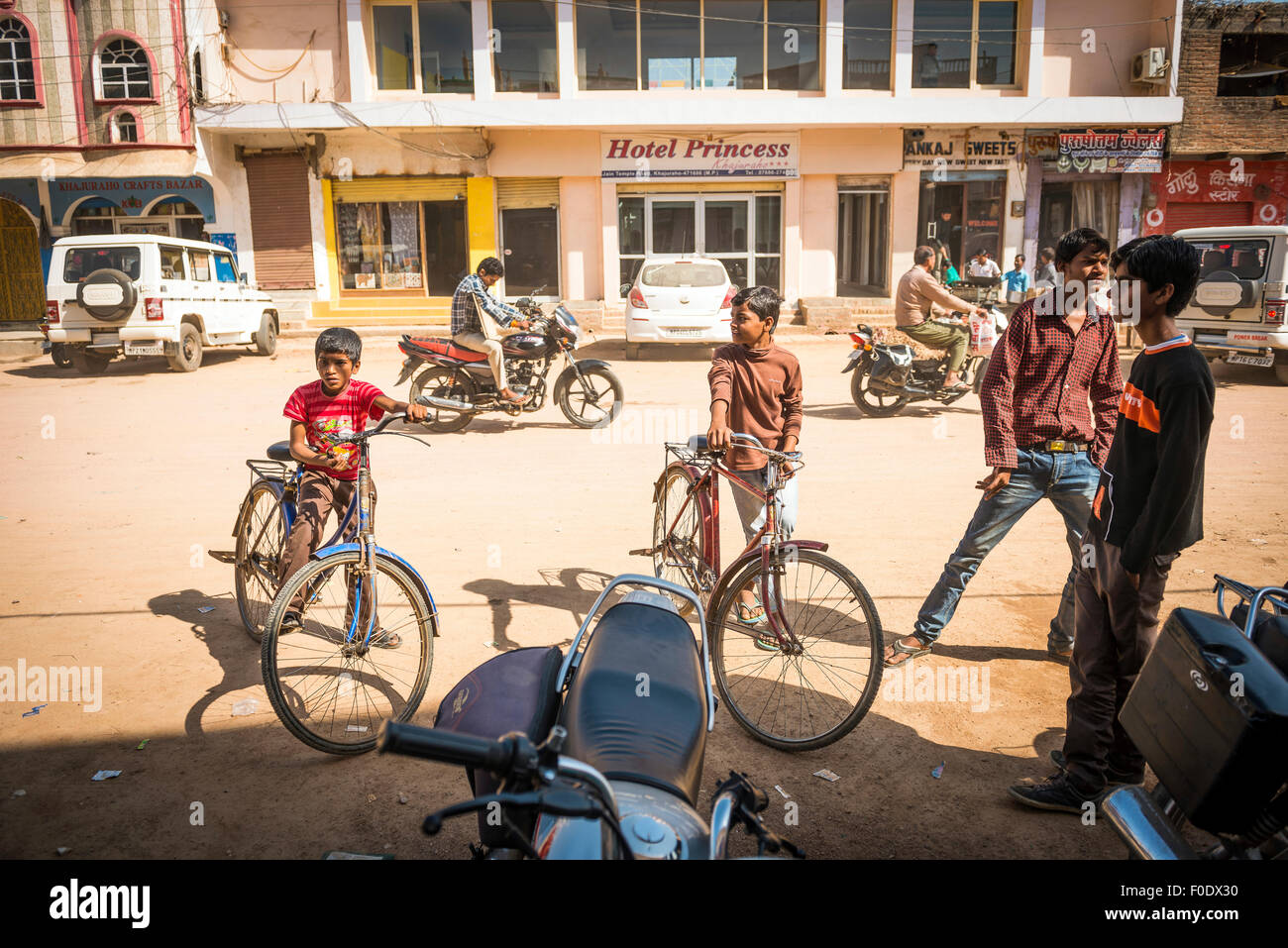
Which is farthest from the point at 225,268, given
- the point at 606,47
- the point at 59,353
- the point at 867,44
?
the point at 867,44

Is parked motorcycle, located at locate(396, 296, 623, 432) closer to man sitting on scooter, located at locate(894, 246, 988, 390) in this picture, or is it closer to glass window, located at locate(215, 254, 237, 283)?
man sitting on scooter, located at locate(894, 246, 988, 390)

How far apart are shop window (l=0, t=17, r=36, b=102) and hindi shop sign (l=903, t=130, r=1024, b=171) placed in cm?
1969

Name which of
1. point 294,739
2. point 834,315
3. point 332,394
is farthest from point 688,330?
point 294,739

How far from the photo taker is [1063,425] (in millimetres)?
3928

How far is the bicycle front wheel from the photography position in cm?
338

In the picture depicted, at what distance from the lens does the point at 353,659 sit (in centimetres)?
369

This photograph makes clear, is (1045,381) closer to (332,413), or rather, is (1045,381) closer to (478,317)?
(332,413)

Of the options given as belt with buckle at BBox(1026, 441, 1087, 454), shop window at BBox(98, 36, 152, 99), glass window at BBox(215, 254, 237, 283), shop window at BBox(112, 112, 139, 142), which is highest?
shop window at BBox(98, 36, 152, 99)

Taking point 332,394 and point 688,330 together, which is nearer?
point 332,394

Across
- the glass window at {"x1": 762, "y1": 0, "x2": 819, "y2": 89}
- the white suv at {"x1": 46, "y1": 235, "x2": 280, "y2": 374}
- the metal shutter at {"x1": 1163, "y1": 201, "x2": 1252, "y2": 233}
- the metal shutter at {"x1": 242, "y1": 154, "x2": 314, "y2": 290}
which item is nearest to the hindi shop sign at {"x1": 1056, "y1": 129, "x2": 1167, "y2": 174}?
the metal shutter at {"x1": 1163, "y1": 201, "x2": 1252, "y2": 233}

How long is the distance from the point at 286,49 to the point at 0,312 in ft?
30.6

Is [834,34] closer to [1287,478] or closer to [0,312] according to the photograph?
[1287,478]

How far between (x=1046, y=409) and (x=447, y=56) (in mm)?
20255

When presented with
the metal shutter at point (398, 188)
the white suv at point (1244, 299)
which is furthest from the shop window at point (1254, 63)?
the metal shutter at point (398, 188)
